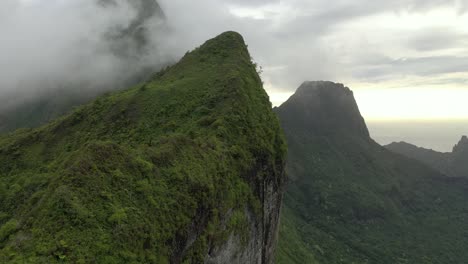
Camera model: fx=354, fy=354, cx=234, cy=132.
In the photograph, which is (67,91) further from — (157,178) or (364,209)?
(157,178)

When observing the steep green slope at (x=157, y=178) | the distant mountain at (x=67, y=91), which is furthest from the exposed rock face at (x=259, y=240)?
the distant mountain at (x=67, y=91)

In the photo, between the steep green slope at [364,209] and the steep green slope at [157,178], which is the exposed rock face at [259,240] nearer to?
the steep green slope at [157,178]

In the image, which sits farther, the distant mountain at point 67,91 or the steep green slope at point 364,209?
the distant mountain at point 67,91

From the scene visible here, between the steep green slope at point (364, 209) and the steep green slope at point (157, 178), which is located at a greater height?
the steep green slope at point (157, 178)

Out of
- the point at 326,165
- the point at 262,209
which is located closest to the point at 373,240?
the point at 326,165

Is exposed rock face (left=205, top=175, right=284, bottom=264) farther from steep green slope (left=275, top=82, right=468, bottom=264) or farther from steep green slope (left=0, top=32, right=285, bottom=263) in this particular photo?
steep green slope (left=275, top=82, right=468, bottom=264)

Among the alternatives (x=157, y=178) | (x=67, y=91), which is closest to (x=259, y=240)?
(x=157, y=178)
